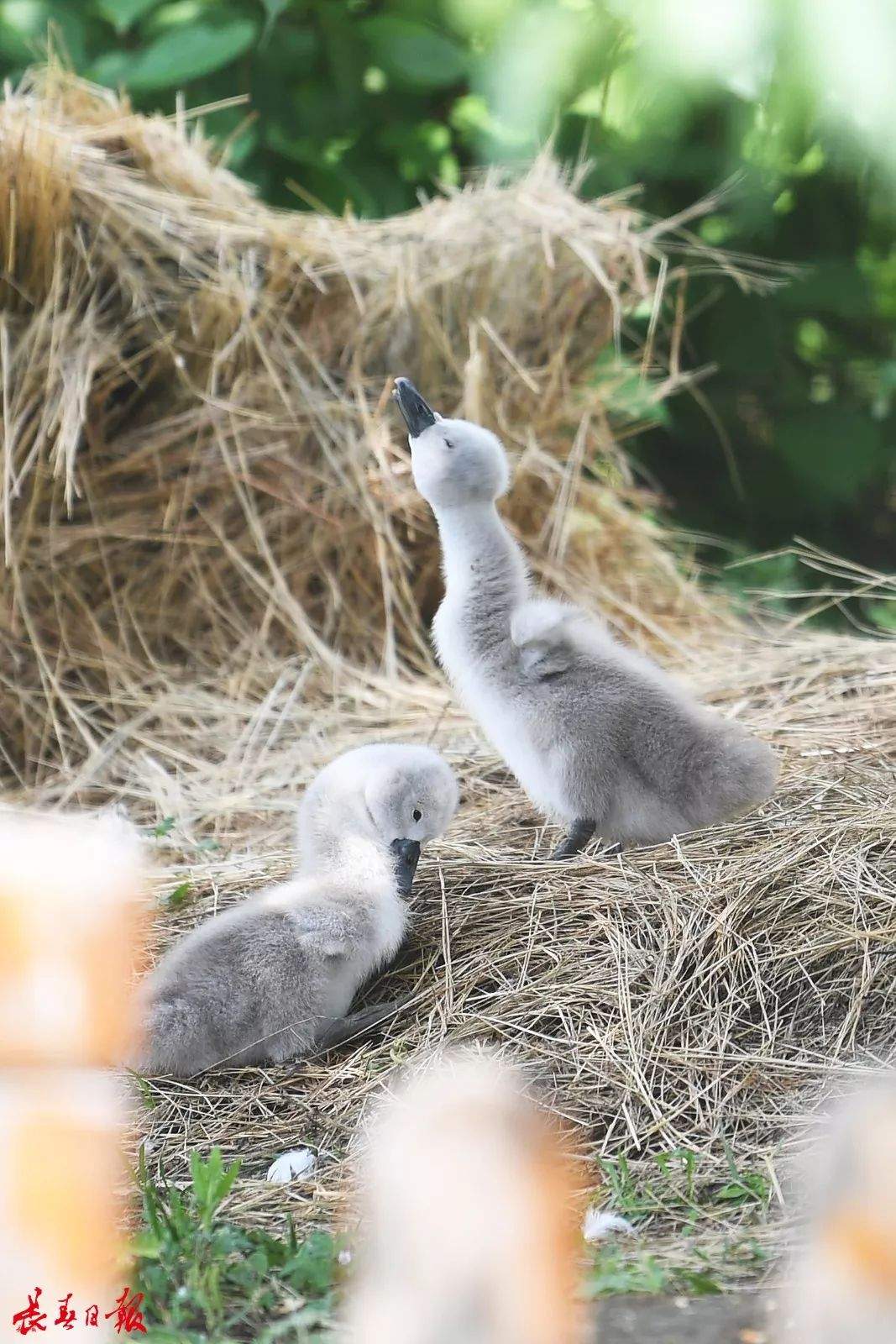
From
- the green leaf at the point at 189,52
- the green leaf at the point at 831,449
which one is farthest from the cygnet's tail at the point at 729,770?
the green leaf at the point at 831,449

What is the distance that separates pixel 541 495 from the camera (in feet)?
16.3

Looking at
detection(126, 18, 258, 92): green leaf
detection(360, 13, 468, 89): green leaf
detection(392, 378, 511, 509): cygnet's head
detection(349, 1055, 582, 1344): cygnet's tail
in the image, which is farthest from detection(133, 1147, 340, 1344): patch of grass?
detection(360, 13, 468, 89): green leaf

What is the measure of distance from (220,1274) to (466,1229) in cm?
89

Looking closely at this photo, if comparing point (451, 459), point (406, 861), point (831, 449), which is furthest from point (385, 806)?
point (831, 449)

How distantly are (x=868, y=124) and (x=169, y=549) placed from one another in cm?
300

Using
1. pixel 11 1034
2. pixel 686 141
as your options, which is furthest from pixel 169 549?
pixel 11 1034

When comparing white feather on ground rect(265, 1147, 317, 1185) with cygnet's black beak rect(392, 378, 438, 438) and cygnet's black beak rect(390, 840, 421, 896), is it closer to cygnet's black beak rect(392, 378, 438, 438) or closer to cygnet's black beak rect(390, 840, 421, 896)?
cygnet's black beak rect(390, 840, 421, 896)

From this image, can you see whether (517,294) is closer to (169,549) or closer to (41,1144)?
(169,549)

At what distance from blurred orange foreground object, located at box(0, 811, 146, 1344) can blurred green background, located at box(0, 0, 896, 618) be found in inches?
110

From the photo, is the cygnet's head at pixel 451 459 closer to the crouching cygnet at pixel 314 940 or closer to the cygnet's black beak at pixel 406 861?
the crouching cygnet at pixel 314 940

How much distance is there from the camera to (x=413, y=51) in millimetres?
5348

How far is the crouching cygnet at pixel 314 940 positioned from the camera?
8.17 ft

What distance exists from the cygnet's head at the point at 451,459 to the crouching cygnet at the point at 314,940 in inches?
23.6

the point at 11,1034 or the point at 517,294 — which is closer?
the point at 11,1034
